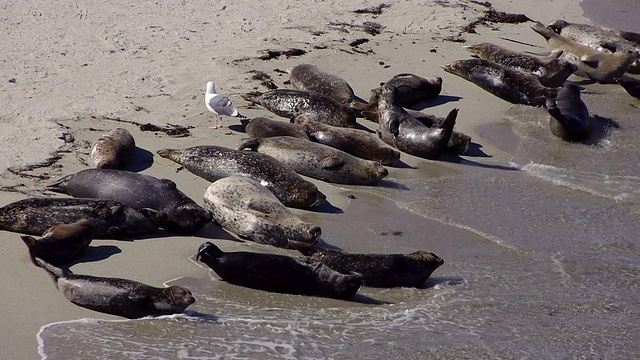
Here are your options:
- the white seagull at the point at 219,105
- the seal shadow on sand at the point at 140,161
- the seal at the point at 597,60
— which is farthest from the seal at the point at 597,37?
the seal shadow on sand at the point at 140,161

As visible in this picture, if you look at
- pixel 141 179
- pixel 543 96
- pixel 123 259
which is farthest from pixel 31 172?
pixel 543 96

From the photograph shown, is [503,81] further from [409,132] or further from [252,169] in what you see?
[252,169]

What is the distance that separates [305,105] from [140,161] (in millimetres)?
2066

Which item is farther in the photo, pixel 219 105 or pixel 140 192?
pixel 219 105

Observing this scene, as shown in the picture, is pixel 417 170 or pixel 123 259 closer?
pixel 123 259

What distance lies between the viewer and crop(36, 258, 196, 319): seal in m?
5.39

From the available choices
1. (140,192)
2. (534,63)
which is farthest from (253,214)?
(534,63)

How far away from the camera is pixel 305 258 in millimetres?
6129

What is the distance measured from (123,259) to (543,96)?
20.0ft

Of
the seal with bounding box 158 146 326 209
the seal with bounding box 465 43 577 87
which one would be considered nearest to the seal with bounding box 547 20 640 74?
the seal with bounding box 465 43 577 87

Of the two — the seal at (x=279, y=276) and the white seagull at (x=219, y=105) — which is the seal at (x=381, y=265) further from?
the white seagull at (x=219, y=105)

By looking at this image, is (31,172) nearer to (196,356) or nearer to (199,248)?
(199,248)

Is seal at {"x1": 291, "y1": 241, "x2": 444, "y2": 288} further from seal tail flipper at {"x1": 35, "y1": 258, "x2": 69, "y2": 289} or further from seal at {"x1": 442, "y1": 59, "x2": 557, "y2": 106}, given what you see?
seal at {"x1": 442, "y1": 59, "x2": 557, "y2": 106}

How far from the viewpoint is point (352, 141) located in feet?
28.8
